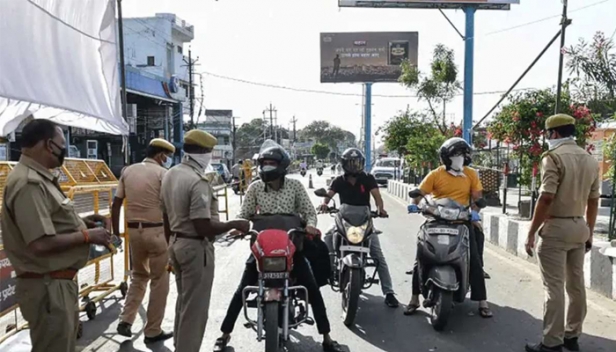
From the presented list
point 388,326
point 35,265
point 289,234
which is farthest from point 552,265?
point 35,265

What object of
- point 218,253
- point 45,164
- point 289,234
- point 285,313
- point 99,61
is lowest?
point 218,253

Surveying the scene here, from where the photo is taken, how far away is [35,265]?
3043 mm

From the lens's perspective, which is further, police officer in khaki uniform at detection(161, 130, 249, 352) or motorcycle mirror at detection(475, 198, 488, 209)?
motorcycle mirror at detection(475, 198, 488, 209)

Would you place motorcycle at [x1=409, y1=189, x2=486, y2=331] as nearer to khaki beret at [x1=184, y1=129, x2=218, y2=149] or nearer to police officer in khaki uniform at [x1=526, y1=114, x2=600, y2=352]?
police officer in khaki uniform at [x1=526, y1=114, x2=600, y2=352]

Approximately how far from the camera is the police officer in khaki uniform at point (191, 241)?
3941mm

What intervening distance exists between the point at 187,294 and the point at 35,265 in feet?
3.94

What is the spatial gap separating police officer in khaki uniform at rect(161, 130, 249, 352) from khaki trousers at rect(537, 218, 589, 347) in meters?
2.57

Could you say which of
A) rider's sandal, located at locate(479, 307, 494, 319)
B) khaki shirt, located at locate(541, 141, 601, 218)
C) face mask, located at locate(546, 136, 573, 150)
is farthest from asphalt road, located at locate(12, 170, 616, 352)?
face mask, located at locate(546, 136, 573, 150)

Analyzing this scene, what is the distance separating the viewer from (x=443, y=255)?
523 cm

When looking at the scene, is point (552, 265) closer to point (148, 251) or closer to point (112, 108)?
point (148, 251)

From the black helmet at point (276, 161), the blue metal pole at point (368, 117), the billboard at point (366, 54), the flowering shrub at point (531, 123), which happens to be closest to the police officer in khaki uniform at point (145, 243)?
the black helmet at point (276, 161)

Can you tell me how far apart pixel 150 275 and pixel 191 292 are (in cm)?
132

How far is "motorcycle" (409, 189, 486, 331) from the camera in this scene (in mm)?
5102

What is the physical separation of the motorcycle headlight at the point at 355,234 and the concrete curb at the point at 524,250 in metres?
2.89
